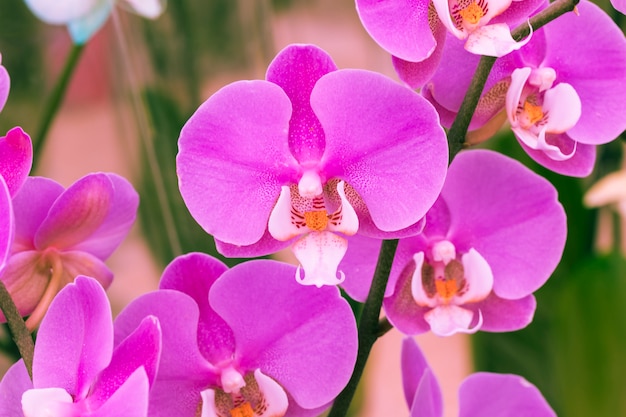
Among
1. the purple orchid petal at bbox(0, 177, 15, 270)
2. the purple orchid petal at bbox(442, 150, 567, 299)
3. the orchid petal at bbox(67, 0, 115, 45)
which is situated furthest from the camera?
the orchid petal at bbox(67, 0, 115, 45)

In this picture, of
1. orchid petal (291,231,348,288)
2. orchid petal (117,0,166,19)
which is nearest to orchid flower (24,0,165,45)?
orchid petal (117,0,166,19)

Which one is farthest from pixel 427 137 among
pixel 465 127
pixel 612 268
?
pixel 612 268

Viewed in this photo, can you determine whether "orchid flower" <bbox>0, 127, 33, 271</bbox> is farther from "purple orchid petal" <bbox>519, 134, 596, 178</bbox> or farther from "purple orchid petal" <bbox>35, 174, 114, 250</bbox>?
"purple orchid petal" <bbox>519, 134, 596, 178</bbox>

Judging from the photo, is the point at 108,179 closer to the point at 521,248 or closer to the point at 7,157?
the point at 7,157

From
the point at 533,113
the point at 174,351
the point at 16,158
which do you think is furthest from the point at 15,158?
the point at 533,113

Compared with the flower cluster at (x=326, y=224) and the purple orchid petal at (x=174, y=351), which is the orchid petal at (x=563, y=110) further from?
the purple orchid petal at (x=174, y=351)

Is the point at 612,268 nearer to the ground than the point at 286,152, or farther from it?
nearer to the ground

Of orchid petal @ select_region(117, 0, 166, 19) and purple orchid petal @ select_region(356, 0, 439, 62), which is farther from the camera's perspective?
orchid petal @ select_region(117, 0, 166, 19)
